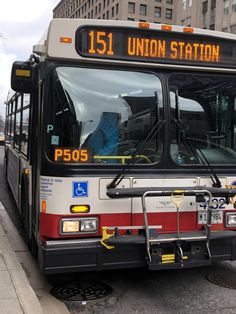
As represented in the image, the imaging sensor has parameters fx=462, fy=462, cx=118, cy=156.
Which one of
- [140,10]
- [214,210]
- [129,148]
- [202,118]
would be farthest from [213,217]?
[140,10]

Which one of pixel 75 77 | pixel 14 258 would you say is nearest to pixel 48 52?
pixel 75 77

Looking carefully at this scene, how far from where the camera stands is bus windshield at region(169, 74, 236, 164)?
4930 millimetres

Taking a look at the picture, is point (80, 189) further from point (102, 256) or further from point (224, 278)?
point (224, 278)

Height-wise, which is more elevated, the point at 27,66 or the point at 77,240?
the point at 27,66

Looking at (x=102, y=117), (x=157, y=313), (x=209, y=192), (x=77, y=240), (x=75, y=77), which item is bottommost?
(x=157, y=313)

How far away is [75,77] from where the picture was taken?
15.2ft

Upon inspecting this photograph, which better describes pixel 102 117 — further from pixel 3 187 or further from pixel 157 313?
pixel 3 187

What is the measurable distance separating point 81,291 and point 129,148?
1.71m

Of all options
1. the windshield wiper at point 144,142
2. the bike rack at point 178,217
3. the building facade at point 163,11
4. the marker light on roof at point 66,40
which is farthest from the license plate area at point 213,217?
the building facade at point 163,11

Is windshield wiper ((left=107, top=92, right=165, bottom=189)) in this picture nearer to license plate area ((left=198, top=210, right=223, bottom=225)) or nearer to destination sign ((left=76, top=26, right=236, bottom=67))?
destination sign ((left=76, top=26, right=236, bottom=67))

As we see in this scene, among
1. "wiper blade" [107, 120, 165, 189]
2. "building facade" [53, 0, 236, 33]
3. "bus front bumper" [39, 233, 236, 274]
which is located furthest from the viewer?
"building facade" [53, 0, 236, 33]

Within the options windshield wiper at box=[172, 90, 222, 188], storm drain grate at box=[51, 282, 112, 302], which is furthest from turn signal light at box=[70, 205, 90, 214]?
windshield wiper at box=[172, 90, 222, 188]

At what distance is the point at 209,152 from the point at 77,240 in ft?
5.69

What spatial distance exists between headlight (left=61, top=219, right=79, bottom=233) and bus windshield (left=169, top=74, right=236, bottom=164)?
1.25 meters
